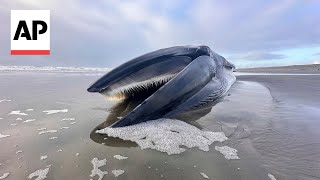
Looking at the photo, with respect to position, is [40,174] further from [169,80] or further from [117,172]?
[169,80]

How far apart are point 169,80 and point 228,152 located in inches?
68.3

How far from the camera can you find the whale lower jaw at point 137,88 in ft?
14.0

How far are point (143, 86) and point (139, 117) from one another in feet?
3.91

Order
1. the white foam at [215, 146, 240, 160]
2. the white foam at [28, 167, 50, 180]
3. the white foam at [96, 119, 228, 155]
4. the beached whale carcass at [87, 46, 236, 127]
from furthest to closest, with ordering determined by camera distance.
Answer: the beached whale carcass at [87, 46, 236, 127], the white foam at [96, 119, 228, 155], the white foam at [215, 146, 240, 160], the white foam at [28, 167, 50, 180]

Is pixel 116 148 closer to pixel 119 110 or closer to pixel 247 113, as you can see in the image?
pixel 119 110

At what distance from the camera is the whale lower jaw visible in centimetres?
425

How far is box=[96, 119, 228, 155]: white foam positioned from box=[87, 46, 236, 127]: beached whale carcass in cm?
27

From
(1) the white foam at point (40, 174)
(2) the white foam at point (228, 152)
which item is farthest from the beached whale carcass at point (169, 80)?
(1) the white foam at point (40, 174)

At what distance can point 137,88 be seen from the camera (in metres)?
4.37

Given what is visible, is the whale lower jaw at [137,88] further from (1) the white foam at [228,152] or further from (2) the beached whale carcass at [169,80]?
(1) the white foam at [228,152]

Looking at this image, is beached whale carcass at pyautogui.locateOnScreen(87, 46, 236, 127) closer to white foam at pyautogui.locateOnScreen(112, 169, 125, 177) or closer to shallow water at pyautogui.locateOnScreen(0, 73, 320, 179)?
shallow water at pyautogui.locateOnScreen(0, 73, 320, 179)

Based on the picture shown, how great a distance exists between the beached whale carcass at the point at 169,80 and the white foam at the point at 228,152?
1031 millimetres

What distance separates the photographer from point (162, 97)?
341cm

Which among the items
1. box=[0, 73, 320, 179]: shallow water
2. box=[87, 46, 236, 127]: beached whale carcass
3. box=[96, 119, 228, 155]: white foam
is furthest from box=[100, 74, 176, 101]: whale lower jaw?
box=[96, 119, 228, 155]: white foam
